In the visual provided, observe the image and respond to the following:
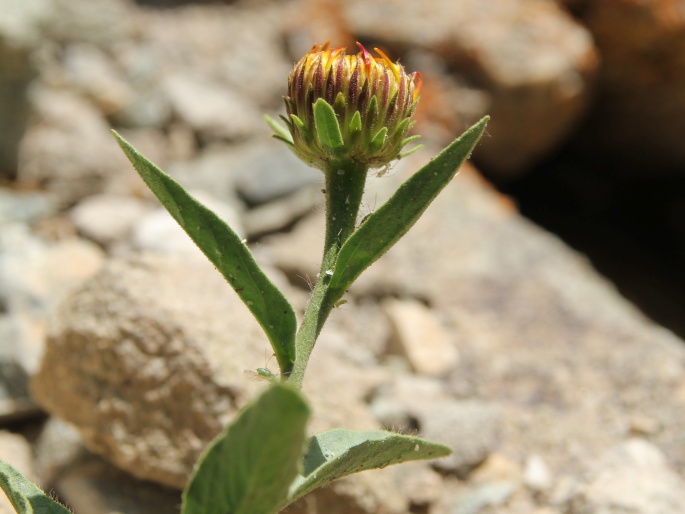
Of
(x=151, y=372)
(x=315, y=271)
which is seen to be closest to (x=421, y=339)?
(x=315, y=271)

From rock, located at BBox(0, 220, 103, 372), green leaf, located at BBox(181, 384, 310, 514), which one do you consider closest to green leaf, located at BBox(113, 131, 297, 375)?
green leaf, located at BBox(181, 384, 310, 514)

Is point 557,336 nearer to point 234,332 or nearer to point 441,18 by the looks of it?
point 234,332

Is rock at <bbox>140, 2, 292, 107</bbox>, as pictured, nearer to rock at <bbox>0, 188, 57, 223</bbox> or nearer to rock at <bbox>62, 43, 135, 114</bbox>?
rock at <bbox>62, 43, 135, 114</bbox>

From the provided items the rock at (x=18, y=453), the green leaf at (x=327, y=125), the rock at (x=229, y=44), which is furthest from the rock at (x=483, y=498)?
the rock at (x=229, y=44)

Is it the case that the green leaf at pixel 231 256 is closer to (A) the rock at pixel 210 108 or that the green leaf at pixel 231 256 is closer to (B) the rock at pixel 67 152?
(B) the rock at pixel 67 152

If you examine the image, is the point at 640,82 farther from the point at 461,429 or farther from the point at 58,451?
the point at 58,451

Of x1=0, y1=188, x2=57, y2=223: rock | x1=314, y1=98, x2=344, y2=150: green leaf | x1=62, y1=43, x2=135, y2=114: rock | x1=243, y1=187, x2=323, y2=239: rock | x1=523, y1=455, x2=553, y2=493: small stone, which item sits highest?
x1=314, y1=98, x2=344, y2=150: green leaf
